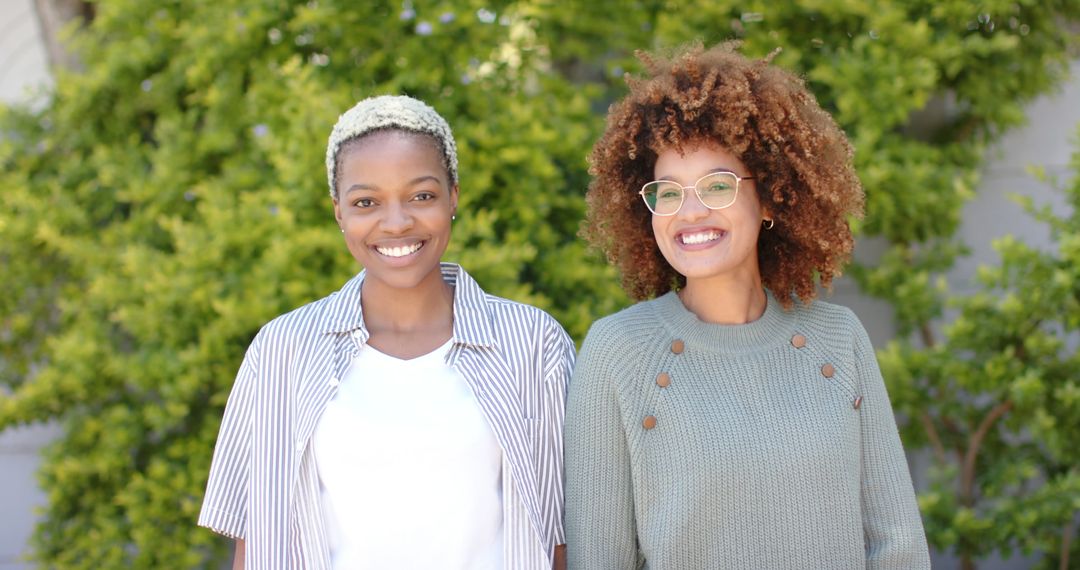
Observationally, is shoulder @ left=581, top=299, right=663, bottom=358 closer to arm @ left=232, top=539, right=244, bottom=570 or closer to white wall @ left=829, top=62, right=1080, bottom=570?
arm @ left=232, top=539, right=244, bottom=570

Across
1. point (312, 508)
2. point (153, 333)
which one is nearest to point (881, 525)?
point (312, 508)

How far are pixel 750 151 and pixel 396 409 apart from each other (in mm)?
901

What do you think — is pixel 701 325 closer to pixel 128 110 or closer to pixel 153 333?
pixel 153 333

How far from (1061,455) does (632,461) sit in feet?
6.56

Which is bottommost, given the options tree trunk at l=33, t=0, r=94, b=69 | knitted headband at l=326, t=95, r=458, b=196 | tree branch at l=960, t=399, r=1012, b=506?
tree branch at l=960, t=399, r=1012, b=506

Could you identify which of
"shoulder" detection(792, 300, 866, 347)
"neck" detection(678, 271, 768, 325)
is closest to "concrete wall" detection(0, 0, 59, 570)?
"neck" detection(678, 271, 768, 325)

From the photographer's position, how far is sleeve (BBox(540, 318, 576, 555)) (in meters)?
2.36

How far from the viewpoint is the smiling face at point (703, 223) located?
7.34 ft

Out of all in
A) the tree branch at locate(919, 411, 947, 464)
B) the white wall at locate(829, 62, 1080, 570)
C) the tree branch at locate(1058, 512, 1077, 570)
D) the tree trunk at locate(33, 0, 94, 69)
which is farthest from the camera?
the tree trunk at locate(33, 0, 94, 69)

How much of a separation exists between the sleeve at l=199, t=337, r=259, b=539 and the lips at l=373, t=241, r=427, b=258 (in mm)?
360

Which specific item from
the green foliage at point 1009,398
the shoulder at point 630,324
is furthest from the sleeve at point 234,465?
the green foliage at point 1009,398

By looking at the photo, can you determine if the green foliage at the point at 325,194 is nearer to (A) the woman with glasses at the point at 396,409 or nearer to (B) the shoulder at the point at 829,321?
(A) the woman with glasses at the point at 396,409

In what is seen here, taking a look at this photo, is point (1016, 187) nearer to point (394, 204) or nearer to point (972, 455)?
point (972, 455)

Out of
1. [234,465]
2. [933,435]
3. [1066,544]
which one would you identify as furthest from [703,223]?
[1066,544]
